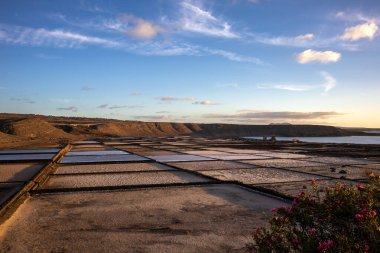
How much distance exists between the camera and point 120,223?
5.57 m

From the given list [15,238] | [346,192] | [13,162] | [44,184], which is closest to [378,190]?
[346,192]

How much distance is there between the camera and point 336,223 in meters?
2.89

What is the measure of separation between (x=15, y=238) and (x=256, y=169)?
912 centimetres

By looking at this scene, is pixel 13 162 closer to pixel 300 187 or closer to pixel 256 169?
pixel 256 169

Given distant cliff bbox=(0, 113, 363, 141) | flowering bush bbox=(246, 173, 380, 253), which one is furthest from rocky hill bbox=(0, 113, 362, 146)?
flowering bush bbox=(246, 173, 380, 253)

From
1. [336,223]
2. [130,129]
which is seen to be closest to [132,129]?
[130,129]

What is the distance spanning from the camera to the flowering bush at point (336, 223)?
244cm

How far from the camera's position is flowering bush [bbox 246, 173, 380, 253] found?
244 cm

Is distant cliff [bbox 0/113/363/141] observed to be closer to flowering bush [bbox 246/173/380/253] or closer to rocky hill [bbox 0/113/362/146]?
rocky hill [bbox 0/113/362/146]

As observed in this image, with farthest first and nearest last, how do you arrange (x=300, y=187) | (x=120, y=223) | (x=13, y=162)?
1. (x=13, y=162)
2. (x=300, y=187)
3. (x=120, y=223)

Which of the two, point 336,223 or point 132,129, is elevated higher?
point 336,223

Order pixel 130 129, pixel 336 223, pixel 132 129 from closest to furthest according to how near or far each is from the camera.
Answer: pixel 336 223, pixel 130 129, pixel 132 129

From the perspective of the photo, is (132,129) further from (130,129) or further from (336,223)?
(336,223)

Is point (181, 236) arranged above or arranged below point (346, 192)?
below
